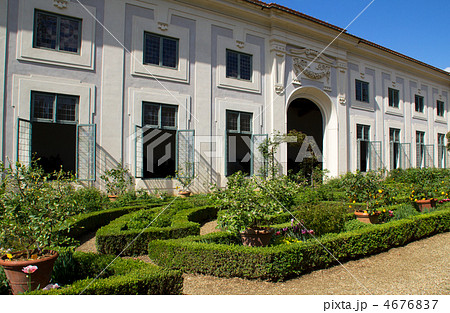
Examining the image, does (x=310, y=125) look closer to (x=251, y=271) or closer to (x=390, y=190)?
(x=390, y=190)

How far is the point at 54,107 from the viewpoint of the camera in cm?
1148

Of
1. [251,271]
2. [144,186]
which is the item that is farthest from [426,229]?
[144,186]

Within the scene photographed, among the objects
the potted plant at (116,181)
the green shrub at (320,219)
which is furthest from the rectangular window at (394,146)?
the potted plant at (116,181)

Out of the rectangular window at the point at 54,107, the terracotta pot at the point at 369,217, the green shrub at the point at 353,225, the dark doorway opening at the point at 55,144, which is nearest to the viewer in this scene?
the green shrub at the point at 353,225

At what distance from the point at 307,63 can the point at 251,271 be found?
14536 mm

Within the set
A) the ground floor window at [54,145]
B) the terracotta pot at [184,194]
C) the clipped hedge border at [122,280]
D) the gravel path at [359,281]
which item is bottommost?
the gravel path at [359,281]

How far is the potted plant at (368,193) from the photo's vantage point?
821 cm

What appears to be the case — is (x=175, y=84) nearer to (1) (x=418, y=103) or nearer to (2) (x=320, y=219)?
(2) (x=320, y=219)

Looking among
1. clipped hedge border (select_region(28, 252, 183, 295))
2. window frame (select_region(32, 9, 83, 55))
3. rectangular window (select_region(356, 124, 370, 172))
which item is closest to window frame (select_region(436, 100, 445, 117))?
rectangular window (select_region(356, 124, 370, 172))

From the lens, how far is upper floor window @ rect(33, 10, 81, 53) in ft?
37.3

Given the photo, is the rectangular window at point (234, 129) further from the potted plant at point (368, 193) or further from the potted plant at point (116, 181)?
the potted plant at point (368, 193)

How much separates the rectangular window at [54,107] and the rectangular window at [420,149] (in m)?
22.3

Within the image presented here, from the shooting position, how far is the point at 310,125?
1039 inches

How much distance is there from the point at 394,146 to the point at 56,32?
20.7 m
